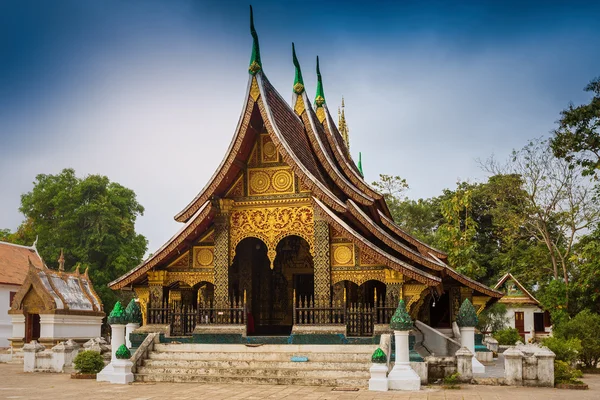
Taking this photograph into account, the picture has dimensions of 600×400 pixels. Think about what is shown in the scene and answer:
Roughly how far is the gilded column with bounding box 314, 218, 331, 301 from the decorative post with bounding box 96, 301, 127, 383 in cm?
405

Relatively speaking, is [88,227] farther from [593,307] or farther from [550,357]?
[550,357]

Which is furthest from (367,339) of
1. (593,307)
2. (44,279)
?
(593,307)

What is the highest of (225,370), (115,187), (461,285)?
(115,187)

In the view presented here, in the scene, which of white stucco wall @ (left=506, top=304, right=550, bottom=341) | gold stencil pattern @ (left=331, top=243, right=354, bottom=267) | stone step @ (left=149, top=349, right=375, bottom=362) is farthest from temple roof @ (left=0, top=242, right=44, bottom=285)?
white stucco wall @ (left=506, top=304, right=550, bottom=341)

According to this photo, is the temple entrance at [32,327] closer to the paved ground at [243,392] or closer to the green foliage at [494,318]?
the paved ground at [243,392]

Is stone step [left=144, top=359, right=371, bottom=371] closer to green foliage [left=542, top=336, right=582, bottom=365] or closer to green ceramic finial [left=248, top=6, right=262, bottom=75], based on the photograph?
green foliage [left=542, top=336, right=582, bottom=365]

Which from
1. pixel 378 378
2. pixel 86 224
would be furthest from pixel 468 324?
pixel 86 224

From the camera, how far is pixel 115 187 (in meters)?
42.6

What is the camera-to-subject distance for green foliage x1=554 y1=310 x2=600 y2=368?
15680mm

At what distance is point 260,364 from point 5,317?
70.2ft

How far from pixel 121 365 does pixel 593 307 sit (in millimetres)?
20669

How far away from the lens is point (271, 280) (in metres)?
17.8

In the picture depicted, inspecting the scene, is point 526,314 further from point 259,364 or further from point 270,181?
point 259,364

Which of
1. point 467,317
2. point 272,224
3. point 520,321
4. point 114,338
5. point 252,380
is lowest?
point 520,321
